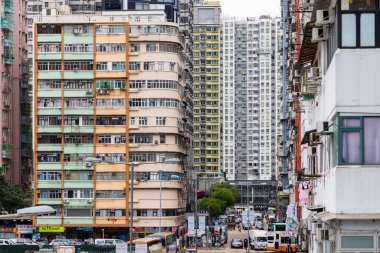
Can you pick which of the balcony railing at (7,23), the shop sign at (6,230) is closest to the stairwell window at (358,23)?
the shop sign at (6,230)

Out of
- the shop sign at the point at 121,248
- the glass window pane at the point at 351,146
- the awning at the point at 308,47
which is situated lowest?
the shop sign at the point at 121,248

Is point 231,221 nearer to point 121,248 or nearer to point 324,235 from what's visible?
point 121,248

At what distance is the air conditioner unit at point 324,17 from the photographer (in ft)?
73.7

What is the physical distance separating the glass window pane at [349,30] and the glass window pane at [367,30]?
7.2 inches

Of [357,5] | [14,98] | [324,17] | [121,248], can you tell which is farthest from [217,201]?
[357,5]

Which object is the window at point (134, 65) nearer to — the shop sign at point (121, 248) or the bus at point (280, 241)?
the bus at point (280, 241)

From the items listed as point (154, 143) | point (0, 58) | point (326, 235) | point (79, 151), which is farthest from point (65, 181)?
point (326, 235)

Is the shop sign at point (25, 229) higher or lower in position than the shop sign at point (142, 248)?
lower

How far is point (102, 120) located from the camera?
334ft

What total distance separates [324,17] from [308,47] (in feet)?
21.6

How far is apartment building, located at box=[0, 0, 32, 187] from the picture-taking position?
118 metres

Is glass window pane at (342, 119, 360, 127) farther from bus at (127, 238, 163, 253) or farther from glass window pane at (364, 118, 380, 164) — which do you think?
bus at (127, 238, 163, 253)

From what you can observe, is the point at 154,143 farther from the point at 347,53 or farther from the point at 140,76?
the point at 347,53

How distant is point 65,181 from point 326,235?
7937 cm
